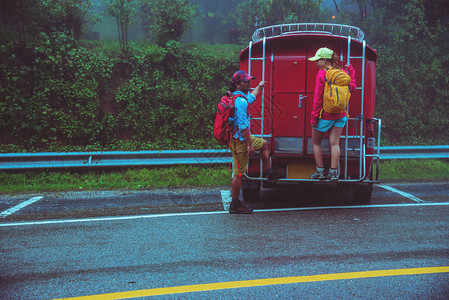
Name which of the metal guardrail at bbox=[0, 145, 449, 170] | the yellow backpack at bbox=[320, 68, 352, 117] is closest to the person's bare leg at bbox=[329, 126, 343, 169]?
the yellow backpack at bbox=[320, 68, 352, 117]

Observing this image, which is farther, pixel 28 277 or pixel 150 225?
pixel 150 225

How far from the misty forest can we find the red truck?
5182mm

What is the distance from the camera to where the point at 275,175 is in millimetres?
6828

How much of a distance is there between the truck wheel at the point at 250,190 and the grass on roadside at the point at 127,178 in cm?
182

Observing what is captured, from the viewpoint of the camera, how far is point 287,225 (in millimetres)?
5996

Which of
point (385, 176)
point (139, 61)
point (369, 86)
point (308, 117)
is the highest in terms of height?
point (139, 61)

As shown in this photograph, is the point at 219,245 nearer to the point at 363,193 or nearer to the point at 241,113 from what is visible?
the point at 241,113

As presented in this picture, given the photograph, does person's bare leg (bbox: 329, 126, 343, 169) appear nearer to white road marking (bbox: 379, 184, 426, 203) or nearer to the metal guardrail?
white road marking (bbox: 379, 184, 426, 203)

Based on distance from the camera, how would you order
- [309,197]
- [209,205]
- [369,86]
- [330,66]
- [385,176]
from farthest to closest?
[385,176] → [309,197] → [209,205] → [369,86] → [330,66]

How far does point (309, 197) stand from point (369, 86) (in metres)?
2.35

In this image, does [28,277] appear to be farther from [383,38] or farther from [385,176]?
[383,38]

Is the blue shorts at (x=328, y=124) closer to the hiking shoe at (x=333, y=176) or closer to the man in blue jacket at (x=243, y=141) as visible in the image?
the hiking shoe at (x=333, y=176)

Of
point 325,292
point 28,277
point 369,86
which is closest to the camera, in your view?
point 325,292

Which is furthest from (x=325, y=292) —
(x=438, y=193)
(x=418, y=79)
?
(x=418, y=79)
